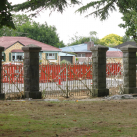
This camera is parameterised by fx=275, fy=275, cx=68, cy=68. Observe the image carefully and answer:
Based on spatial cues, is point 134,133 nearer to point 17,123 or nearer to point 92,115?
point 92,115

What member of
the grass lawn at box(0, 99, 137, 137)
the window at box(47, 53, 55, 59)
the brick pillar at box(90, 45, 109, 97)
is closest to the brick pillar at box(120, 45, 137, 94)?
the brick pillar at box(90, 45, 109, 97)

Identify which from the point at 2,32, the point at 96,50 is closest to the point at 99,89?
the point at 96,50

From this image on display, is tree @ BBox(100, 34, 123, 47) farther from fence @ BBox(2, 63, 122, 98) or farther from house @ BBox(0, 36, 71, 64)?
fence @ BBox(2, 63, 122, 98)

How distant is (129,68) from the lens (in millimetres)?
13477

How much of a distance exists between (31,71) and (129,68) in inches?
194

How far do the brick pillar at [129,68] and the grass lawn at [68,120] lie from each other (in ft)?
12.2

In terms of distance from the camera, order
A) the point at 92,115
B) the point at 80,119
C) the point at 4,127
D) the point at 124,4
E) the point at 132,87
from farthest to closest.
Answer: the point at 124,4 → the point at 132,87 → the point at 92,115 → the point at 80,119 → the point at 4,127

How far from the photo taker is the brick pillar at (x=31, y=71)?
11523 mm

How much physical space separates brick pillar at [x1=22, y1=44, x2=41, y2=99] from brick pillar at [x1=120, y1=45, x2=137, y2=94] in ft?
14.8

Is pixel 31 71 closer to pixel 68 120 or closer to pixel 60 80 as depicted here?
pixel 60 80

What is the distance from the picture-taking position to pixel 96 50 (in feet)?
41.3

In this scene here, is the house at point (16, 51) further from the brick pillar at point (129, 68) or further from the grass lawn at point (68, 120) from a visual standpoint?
the grass lawn at point (68, 120)

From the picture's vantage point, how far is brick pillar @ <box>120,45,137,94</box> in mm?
13416

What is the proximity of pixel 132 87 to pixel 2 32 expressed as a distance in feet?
176
